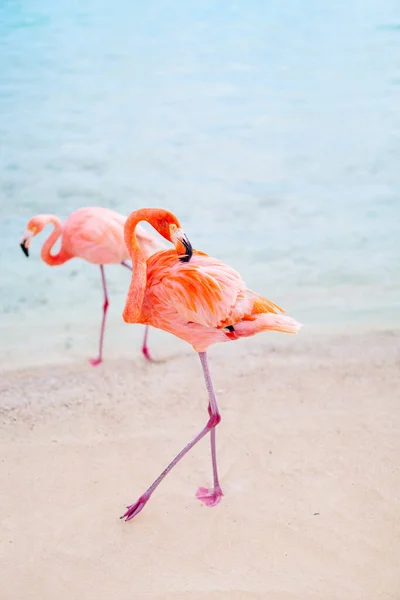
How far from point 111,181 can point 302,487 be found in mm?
2505

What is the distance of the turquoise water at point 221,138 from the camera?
12.6ft

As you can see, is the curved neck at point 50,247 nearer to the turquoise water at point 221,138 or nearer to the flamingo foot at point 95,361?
the flamingo foot at point 95,361

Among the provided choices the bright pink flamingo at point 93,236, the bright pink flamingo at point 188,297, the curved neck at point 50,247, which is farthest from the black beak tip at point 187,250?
the curved neck at point 50,247

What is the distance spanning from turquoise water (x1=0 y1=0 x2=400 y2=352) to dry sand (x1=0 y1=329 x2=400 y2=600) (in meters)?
0.76

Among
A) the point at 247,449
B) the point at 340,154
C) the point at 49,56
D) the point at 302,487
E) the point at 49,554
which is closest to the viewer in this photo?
the point at 49,554

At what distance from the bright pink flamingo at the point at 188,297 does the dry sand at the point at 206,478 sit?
479 mm

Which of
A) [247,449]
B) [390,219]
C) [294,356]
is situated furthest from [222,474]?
[390,219]

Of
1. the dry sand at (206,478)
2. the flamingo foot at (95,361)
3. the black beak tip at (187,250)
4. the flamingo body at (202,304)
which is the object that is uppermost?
the black beak tip at (187,250)

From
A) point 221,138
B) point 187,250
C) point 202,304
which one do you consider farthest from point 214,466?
point 221,138

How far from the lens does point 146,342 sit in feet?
10.9

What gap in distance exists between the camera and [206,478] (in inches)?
90.4

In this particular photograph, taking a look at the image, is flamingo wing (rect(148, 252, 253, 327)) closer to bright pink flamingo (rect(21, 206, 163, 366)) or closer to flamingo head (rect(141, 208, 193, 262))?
flamingo head (rect(141, 208, 193, 262))

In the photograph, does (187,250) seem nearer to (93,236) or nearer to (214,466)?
(214,466)

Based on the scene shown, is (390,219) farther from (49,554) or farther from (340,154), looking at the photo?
(49,554)
